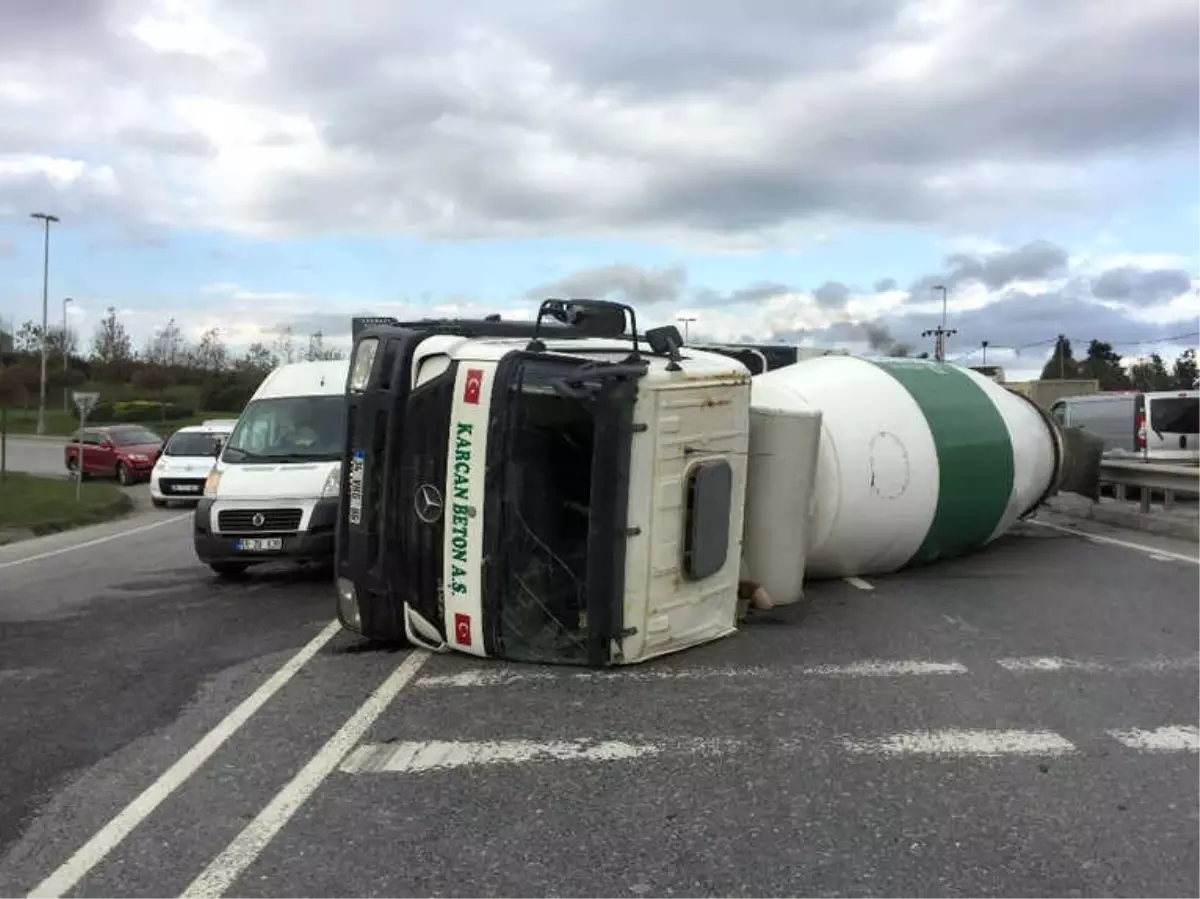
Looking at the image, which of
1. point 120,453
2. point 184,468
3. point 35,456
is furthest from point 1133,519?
point 35,456

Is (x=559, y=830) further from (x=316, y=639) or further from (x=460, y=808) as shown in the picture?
(x=316, y=639)

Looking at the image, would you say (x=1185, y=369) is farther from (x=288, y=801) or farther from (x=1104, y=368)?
(x=288, y=801)

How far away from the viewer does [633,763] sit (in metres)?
4.97

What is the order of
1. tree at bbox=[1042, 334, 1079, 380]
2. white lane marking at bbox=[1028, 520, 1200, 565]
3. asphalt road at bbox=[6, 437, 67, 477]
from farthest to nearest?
tree at bbox=[1042, 334, 1079, 380]
asphalt road at bbox=[6, 437, 67, 477]
white lane marking at bbox=[1028, 520, 1200, 565]

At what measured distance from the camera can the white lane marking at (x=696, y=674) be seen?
6.31 m

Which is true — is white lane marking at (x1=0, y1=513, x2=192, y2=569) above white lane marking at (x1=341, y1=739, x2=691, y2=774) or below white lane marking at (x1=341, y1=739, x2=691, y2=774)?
below

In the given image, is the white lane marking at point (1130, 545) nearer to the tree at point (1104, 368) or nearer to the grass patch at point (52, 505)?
the grass patch at point (52, 505)

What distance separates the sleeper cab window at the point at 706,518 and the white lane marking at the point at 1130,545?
6.12 metres

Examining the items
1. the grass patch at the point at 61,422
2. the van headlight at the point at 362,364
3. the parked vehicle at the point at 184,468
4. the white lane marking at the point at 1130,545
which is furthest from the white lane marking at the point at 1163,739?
the grass patch at the point at 61,422

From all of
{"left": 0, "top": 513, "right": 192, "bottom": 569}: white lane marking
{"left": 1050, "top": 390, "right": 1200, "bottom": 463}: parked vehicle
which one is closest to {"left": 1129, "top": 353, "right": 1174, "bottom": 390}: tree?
{"left": 1050, "top": 390, "right": 1200, "bottom": 463}: parked vehicle

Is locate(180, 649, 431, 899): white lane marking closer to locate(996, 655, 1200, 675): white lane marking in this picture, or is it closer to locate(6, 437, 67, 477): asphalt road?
locate(996, 655, 1200, 675): white lane marking

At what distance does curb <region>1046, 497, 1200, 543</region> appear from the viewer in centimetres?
1235

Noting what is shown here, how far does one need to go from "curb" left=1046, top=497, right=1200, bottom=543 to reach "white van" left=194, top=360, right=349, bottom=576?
9378 mm

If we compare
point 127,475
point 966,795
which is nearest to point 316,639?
point 966,795
